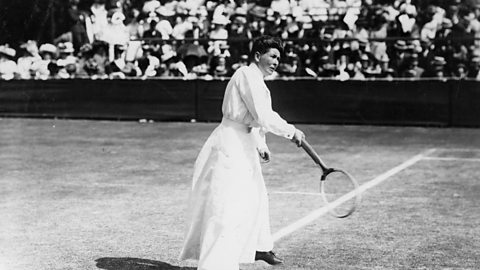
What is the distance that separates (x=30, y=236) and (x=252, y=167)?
8.51 ft

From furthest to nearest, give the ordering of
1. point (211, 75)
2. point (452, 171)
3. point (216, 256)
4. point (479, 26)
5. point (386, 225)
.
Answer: point (211, 75)
point (479, 26)
point (452, 171)
point (386, 225)
point (216, 256)

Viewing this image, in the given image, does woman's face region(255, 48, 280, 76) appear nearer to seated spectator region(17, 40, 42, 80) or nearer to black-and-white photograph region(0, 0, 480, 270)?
black-and-white photograph region(0, 0, 480, 270)

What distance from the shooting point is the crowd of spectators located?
2022 cm

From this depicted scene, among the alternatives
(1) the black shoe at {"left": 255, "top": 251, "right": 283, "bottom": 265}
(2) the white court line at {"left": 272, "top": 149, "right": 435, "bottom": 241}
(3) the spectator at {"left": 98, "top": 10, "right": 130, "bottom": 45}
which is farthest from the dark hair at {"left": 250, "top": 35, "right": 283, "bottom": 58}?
(3) the spectator at {"left": 98, "top": 10, "right": 130, "bottom": 45}

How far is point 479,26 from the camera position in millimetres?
20078

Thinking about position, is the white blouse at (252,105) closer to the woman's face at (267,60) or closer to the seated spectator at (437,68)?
the woman's face at (267,60)

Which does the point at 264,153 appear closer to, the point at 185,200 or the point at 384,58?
the point at 185,200

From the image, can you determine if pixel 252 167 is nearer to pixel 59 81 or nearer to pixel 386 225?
pixel 386 225

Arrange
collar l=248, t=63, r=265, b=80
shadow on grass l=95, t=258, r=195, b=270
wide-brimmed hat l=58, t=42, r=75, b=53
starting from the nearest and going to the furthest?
collar l=248, t=63, r=265, b=80
shadow on grass l=95, t=258, r=195, b=270
wide-brimmed hat l=58, t=42, r=75, b=53

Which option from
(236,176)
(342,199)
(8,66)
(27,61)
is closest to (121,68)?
(27,61)

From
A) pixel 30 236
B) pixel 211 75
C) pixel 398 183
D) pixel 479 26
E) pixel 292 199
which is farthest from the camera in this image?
pixel 211 75

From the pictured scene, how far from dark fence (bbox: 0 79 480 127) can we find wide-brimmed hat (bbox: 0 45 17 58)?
31.7 inches

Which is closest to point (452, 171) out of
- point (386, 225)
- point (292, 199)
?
point (292, 199)

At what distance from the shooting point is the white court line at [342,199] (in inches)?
341
